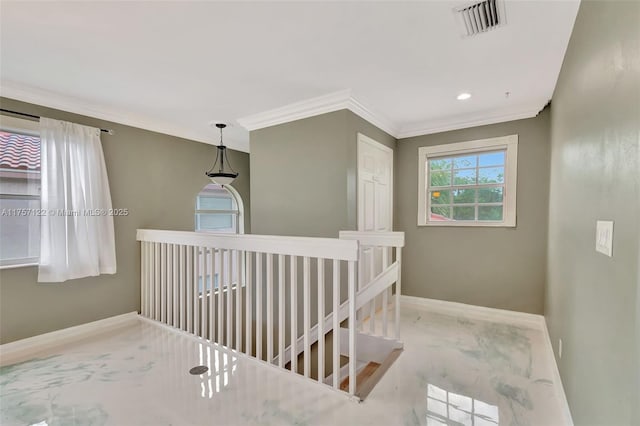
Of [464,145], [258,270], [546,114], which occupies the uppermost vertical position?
[546,114]

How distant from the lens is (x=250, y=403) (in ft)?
5.99

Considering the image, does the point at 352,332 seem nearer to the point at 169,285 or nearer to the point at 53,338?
the point at 169,285

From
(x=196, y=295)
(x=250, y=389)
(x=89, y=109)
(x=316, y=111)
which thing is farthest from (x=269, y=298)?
(x=89, y=109)

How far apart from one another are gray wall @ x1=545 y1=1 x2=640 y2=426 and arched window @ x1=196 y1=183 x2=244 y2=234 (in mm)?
4490

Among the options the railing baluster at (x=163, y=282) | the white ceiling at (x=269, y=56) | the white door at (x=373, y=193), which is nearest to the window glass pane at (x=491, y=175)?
the white ceiling at (x=269, y=56)

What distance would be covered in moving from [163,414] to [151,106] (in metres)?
2.98

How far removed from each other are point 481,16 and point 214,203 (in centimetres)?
439

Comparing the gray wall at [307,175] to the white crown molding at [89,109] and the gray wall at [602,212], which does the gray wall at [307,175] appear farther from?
the gray wall at [602,212]

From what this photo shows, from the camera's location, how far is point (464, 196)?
3.76 metres

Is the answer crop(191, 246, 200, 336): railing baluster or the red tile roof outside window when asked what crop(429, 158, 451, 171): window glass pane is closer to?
crop(191, 246, 200, 336): railing baluster

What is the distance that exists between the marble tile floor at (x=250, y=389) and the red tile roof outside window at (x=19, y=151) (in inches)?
69.6

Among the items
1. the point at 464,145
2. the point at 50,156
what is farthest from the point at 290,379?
the point at 464,145

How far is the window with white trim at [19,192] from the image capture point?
8.61ft

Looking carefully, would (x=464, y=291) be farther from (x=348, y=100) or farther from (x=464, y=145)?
(x=348, y=100)
